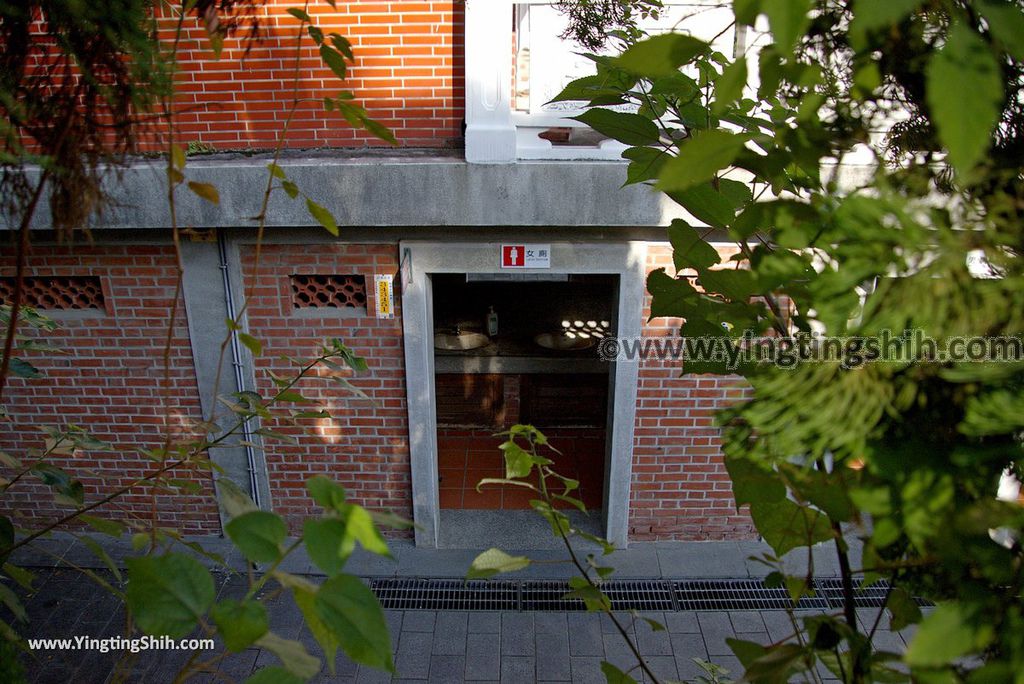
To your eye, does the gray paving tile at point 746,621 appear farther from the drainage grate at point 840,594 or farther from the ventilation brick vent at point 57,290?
the ventilation brick vent at point 57,290

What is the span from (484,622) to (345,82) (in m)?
3.86

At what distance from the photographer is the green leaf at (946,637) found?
1.98ft

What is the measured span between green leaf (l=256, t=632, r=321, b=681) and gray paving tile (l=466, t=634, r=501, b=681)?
3.98m

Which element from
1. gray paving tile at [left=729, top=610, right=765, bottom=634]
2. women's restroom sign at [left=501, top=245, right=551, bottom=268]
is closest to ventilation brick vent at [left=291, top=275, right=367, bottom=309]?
women's restroom sign at [left=501, top=245, right=551, bottom=268]

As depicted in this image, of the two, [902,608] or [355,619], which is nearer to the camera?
[355,619]

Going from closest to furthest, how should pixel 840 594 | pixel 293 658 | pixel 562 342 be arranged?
pixel 293 658 < pixel 840 594 < pixel 562 342

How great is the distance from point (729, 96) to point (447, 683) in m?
4.49

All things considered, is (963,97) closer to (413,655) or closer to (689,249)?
(689,249)

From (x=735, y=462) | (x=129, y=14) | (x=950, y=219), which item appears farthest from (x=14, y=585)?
(x=950, y=219)

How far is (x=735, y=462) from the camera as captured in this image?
98 cm

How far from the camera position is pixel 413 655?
15.1 ft

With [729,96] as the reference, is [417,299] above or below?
below

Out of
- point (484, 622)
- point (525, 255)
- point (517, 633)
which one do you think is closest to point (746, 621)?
point (517, 633)

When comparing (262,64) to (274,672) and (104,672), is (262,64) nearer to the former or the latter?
(104,672)
